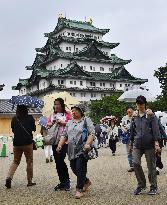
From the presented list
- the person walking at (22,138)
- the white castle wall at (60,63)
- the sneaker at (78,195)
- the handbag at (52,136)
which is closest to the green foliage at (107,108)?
the white castle wall at (60,63)

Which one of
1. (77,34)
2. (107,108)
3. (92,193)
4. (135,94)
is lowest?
(92,193)

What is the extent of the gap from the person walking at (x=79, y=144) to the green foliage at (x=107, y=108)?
4810cm

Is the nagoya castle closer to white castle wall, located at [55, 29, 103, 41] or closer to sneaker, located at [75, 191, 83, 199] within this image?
white castle wall, located at [55, 29, 103, 41]

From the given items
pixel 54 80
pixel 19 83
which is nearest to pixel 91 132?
pixel 54 80

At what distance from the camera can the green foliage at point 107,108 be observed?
183ft

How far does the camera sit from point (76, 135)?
731 centimetres

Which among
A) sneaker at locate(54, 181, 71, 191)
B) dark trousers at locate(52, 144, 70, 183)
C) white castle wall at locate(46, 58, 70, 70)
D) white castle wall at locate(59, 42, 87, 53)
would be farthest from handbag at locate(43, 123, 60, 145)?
white castle wall at locate(59, 42, 87, 53)

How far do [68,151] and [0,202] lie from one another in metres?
1.39

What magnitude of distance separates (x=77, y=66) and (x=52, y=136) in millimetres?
61367

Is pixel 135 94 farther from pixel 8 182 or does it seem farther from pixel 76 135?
pixel 76 135

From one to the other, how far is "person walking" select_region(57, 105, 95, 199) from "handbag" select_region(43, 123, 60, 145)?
1.32ft

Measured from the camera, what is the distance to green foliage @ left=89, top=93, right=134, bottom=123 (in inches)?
2199

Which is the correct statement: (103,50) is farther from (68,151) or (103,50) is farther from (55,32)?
(68,151)

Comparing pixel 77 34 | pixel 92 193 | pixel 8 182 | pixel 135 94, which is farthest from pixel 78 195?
pixel 77 34
